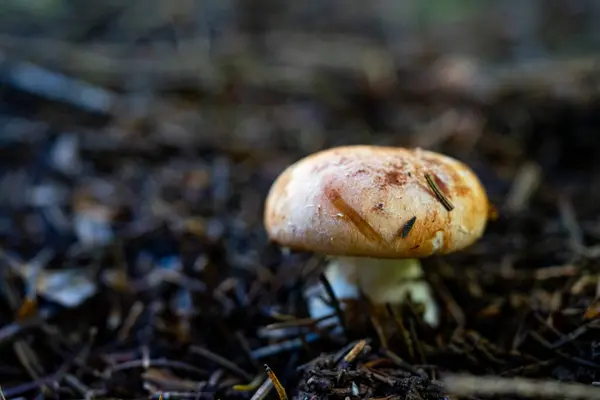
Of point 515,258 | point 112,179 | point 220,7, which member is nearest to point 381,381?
point 515,258

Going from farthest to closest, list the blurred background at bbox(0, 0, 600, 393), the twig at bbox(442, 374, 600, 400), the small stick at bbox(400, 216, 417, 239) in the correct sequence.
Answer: the blurred background at bbox(0, 0, 600, 393)
the small stick at bbox(400, 216, 417, 239)
the twig at bbox(442, 374, 600, 400)

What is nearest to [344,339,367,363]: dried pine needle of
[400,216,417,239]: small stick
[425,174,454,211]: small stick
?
[400,216,417,239]: small stick

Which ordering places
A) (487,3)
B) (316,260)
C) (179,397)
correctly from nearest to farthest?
(179,397) < (316,260) < (487,3)

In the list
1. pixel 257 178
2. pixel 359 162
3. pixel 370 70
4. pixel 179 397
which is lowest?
pixel 179 397

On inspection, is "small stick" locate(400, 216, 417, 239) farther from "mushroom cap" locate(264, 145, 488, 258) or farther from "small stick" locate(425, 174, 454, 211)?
"small stick" locate(425, 174, 454, 211)

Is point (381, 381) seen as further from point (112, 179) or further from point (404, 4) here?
point (404, 4)

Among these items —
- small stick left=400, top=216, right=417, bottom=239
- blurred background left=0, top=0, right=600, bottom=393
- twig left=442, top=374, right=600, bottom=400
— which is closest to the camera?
twig left=442, top=374, right=600, bottom=400

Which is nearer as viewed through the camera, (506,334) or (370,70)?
(506,334)
